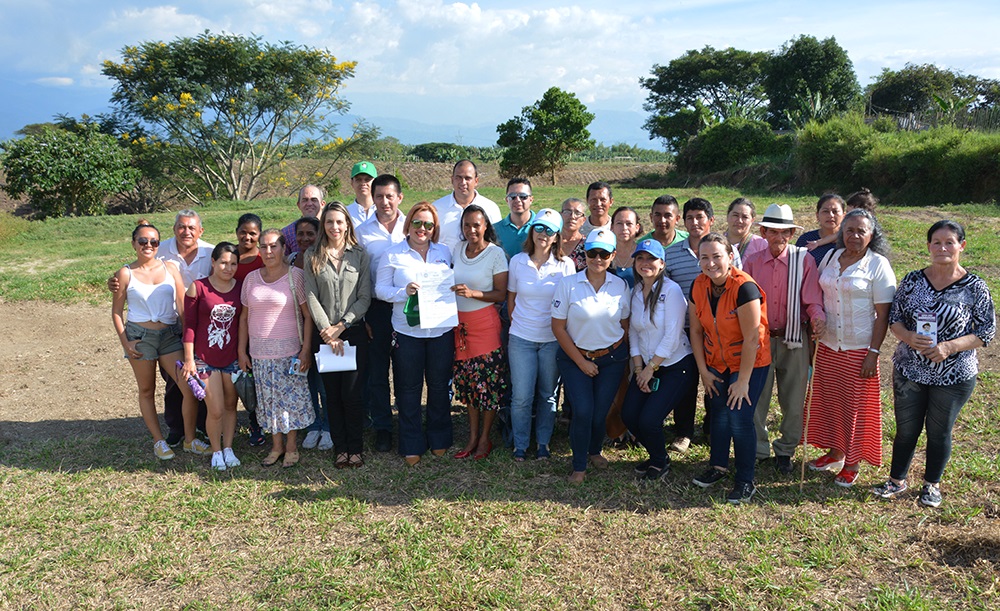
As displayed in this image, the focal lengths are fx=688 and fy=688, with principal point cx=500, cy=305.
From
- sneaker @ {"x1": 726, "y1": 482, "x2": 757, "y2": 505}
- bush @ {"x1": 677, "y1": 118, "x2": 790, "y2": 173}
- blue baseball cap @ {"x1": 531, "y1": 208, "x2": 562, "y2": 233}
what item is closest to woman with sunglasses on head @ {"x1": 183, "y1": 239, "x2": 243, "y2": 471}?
blue baseball cap @ {"x1": 531, "y1": 208, "x2": 562, "y2": 233}

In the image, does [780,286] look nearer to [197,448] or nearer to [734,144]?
[197,448]

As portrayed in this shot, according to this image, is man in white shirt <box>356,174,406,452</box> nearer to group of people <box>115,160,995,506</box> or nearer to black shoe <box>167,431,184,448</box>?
group of people <box>115,160,995,506</box>

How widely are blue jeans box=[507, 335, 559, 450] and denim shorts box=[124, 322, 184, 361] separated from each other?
7.84 feet

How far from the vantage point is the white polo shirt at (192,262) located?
498 cm

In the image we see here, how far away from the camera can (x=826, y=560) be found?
3502mm

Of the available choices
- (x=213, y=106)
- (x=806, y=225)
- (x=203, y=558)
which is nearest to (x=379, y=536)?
(x=203, y=558)

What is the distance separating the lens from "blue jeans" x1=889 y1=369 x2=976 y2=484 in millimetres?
3805

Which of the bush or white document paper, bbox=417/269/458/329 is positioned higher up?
the bush

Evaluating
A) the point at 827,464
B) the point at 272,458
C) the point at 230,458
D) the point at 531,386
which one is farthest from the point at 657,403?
the point at 230,458

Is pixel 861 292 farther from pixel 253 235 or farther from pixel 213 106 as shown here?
pixel 213 106

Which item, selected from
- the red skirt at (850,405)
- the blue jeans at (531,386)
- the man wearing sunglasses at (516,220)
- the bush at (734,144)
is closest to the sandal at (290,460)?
the blue jeans at (531,386)

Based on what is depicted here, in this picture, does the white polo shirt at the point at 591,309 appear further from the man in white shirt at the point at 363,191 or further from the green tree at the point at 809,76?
the green tree at the point at 809,76

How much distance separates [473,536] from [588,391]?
3.81 feet

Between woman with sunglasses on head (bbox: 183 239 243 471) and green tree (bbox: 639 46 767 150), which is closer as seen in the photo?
woman with sunglasses on head (bbox: 183 239 243 471)
